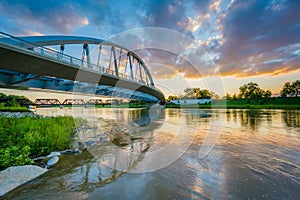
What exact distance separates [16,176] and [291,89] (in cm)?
10104

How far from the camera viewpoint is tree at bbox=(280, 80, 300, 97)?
7300 cm

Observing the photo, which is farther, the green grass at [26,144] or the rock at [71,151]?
the rock at [71,151]

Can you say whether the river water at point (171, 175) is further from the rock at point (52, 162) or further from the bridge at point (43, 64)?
the bridge at point (43, 64)

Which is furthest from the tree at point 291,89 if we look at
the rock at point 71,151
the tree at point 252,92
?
the rock at point 71,151

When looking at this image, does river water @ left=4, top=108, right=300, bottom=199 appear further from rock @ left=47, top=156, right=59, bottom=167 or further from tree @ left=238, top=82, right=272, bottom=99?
tree @ left=238, top=82, right=272, bottom=99

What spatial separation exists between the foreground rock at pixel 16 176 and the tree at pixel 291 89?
9854cm

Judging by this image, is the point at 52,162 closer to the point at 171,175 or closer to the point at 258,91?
the point at 171,175

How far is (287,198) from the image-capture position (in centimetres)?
289

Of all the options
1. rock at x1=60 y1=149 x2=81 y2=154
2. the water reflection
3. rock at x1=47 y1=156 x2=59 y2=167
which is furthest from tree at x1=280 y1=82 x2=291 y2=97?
rock at x1=47 y1=156 x2=59 y2=167

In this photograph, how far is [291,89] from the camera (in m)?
74.1

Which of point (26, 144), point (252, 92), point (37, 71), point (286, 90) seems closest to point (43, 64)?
point (37, 71)

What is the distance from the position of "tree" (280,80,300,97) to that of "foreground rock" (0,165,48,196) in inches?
3880

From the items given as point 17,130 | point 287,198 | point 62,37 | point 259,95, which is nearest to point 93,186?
point 287,198

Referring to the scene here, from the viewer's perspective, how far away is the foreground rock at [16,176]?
325cm
